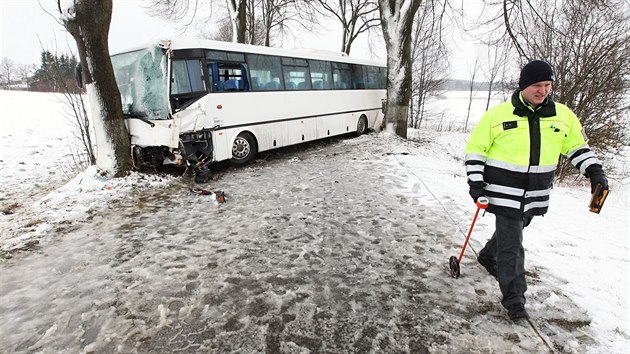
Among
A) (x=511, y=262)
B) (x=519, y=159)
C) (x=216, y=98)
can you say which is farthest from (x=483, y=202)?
(x=216, y=98)

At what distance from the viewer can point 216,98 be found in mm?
8414

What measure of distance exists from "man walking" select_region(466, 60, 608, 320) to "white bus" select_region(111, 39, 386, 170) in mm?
6501

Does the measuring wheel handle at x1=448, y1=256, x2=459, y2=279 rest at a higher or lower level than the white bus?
lower

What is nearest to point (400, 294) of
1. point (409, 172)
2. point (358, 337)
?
point (358, 337)

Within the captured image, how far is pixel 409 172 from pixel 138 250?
18.2ft

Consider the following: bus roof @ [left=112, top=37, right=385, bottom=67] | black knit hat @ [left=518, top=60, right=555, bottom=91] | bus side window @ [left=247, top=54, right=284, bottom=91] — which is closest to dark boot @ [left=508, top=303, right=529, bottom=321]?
black knit hat @ [left=518, top=60, right=555, bottom=91]

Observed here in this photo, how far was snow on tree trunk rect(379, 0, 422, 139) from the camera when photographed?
12121mm

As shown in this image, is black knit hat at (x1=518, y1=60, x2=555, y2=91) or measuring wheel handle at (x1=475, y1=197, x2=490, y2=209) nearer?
black knit hat at (x1=518, y1=60, x2=555, y2=91)

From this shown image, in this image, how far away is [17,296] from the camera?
11.5 ft

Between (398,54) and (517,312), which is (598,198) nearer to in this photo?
(517,312)

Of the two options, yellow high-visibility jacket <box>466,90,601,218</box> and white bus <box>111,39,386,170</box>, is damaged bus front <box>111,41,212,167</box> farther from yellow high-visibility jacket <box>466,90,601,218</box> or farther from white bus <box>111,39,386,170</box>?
yellow high-visibility jacket <box>466,90,601,218</box>

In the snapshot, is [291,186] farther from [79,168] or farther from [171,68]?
[79,168]

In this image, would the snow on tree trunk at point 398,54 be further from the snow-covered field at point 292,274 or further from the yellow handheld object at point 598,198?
the yellow handheld object at point 598,198

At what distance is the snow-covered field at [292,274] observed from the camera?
284cm
